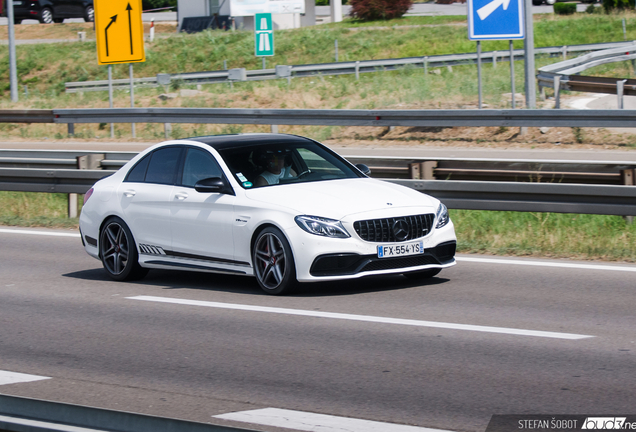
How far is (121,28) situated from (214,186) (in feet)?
50.0

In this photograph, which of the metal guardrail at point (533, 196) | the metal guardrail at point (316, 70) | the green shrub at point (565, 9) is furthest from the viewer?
the green shrub at point (565, 9)

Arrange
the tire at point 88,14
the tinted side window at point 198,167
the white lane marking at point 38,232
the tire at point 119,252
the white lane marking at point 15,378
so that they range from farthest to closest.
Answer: the tire at point 88,14 → the white lane marking at point 38,232 → the tire at point 119,252 → the tinted side window at point 198,167 → the white lane marking at point 15,378

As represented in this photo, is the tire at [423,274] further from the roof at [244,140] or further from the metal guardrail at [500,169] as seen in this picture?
the metal guardrail at [500,169]

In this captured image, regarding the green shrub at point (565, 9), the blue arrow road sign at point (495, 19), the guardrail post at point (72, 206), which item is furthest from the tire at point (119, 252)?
the green shrub at point (565, 9)

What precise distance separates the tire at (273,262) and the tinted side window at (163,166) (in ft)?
5.00

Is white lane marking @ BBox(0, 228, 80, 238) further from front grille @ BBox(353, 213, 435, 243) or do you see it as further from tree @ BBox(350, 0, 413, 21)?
tree @ BBox(350, 0, 413, 21)

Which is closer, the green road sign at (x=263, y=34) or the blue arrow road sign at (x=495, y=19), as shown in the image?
the blue arrow road sign at (x=495, y=19)

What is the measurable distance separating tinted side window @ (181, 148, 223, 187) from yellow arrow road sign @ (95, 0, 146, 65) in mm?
14074

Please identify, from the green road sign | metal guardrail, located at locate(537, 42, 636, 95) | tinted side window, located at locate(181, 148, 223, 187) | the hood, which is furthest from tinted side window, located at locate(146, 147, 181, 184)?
the green road sign

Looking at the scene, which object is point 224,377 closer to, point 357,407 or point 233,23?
point 357,407

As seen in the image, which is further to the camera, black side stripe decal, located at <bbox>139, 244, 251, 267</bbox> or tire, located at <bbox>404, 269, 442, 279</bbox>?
tire, located at <bbox>404, 269, 442, 279</bbox>

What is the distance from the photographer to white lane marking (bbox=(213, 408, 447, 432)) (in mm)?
4891

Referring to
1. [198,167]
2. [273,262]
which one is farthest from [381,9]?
[273,262]

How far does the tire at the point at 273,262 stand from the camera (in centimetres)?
841
